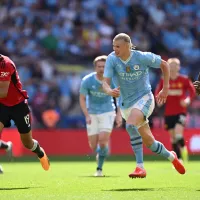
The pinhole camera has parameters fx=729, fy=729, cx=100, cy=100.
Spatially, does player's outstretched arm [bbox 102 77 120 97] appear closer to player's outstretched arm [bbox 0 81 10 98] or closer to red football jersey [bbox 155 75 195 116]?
player's outstretched arm [bbox 0 81 10 98]

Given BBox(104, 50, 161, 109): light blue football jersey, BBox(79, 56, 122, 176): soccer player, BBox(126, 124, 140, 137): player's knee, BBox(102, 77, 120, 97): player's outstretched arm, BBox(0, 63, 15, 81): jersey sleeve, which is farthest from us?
BBox(79, 56, 122, 176): soccer player

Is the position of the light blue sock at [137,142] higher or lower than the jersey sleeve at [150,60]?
lower

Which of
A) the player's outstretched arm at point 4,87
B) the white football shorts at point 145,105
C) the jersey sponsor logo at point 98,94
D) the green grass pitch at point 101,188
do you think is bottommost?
the green grass pitch at point 101,188

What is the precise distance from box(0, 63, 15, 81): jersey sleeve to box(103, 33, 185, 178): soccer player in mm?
1380

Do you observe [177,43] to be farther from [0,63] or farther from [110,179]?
[0,63]

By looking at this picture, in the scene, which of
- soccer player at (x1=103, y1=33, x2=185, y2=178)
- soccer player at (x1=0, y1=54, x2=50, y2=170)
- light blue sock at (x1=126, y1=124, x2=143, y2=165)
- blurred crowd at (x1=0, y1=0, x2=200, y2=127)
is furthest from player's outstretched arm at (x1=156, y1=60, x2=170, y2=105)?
blurred crowd at (x1=0, y1=0, x2=200, y2=127)

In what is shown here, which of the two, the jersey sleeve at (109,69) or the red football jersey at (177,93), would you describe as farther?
the red football jersey at (177,93)

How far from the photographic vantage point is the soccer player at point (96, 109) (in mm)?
13883

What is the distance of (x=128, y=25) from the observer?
26.9 m

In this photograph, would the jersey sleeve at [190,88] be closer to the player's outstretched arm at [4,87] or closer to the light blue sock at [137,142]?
the light blue sock at [137,142]

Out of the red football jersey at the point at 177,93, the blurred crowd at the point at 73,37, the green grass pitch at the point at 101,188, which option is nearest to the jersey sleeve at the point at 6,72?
the green grass pitch at the point at 101,188

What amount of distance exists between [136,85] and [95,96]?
10.8 feet

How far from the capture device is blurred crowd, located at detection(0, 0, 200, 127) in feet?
74.9

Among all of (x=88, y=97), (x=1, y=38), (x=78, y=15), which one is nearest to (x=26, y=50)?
(x=1, y=38)
